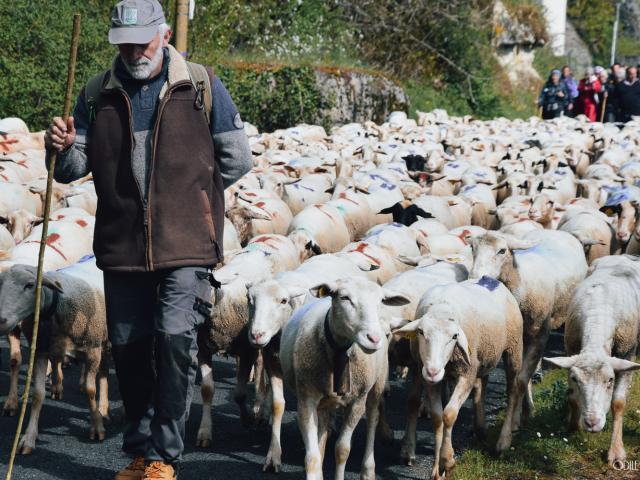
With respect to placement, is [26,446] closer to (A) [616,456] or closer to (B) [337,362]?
(B) [337,362]

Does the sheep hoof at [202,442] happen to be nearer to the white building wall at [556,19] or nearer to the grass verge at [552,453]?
the grass verge at [552,453]

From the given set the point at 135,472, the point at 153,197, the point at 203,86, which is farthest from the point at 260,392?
the point at 203,86

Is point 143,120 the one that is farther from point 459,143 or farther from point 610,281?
point 459,143

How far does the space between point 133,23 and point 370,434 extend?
2843 millimetres

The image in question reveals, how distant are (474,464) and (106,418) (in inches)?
103

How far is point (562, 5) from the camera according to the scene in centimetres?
4772

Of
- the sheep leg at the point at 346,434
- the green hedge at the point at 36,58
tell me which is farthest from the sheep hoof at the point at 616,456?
the green hedge at the point at 36,58

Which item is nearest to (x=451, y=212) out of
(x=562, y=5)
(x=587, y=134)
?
(x=587, y=134)

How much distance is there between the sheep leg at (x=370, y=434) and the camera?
227 inches

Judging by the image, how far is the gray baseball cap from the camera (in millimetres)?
4309

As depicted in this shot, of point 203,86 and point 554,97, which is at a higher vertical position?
point 203,86

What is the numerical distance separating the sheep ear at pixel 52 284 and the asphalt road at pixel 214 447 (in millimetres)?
1020

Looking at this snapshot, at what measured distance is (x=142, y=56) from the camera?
14.4 feet

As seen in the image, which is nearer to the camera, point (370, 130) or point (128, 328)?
point (128, 328)
